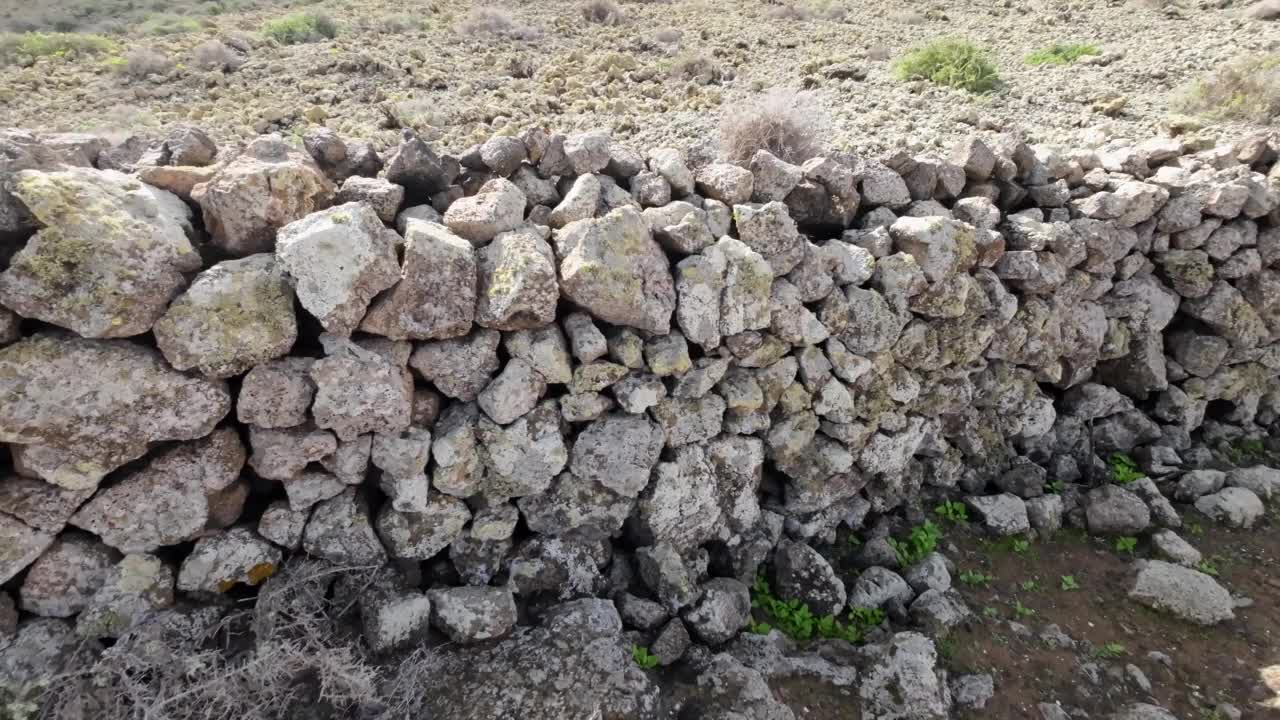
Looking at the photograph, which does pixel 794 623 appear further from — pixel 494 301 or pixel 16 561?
pixel 16 561

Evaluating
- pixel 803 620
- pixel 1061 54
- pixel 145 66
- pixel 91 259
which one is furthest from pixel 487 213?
pixel 1061 54

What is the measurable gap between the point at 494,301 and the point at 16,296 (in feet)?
5.92

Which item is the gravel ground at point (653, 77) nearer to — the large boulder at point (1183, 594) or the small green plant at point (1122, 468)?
the small green plant at point (1122, 468)

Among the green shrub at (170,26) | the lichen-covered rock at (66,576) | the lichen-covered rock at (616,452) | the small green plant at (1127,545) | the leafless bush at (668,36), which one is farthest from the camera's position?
the green shrub at (170,26)

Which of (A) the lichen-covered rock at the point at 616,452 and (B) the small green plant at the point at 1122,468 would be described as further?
(B) the small green plant at the point at 1122,468

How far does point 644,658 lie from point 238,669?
6.15 feet

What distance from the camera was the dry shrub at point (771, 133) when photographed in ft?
16.4

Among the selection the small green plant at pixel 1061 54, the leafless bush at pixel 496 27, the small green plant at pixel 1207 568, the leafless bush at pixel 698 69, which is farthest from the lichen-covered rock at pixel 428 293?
the small green plant at pixel 1061 54

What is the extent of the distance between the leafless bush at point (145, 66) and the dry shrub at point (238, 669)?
8408 millimetres

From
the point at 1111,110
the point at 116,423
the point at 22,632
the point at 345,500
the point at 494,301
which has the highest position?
the point at 1111,110

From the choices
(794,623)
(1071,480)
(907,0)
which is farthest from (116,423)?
(907,0)

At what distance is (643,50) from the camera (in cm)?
959

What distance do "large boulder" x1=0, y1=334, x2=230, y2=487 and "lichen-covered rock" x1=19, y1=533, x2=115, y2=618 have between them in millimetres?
417

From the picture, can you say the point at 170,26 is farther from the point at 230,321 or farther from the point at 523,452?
the point at 523,452
